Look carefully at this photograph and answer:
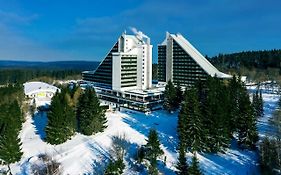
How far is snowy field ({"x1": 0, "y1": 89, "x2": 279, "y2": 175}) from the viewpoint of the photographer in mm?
37281

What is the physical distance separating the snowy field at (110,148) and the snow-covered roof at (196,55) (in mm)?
23305

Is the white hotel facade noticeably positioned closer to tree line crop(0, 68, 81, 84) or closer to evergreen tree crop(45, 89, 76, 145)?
evergreen tree crop(45, 89, 76, 145)

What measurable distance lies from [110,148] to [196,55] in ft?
153

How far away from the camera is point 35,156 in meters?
40.9

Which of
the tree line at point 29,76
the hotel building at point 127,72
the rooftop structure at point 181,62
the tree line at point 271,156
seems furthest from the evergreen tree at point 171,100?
the tree line at point 29,76

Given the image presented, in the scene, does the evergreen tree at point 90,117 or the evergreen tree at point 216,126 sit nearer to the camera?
the evergreen tree at point 216,126

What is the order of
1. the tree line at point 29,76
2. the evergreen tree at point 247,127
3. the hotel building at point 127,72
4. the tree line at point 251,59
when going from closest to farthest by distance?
the evergreen tree at point 247,127 → the hotel building at point 127,72 → the tree line at point 251,59 → the tree line at point 29,76

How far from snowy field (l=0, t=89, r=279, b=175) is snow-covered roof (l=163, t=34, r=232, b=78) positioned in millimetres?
A: 23305

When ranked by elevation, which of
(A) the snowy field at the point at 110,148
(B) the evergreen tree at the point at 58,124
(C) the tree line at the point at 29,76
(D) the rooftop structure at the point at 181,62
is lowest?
(A) the snowy field at the point at 110,148

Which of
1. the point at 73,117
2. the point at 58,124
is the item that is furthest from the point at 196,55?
the point at 58,124

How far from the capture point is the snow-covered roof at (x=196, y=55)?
77.6 meters

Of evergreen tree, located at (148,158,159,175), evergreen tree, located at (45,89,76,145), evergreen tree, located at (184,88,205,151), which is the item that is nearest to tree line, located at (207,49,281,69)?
evergreen tree, located at (184,88,205,151)

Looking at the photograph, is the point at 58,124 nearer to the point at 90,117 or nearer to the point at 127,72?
the point at 90,117

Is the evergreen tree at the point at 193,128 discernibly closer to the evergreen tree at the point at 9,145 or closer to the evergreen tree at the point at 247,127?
the evergreen tree at the point at 247,127
